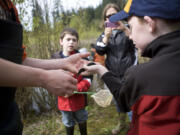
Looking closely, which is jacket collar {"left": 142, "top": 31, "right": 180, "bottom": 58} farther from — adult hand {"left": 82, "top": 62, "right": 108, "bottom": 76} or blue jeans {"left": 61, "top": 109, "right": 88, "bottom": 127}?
blue jeans {"left": 61, "top": 109, "right": 88, "bottom": 127}

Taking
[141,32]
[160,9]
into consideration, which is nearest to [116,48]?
[141,32]

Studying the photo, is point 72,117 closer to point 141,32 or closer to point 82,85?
point 82,85

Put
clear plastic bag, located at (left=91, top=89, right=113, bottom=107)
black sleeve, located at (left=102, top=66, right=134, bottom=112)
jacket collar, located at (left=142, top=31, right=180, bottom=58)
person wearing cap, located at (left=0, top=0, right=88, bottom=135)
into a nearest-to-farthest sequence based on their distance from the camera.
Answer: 1. person wearing cap, located at (left=0, top=0, right=88, bottom=135)
2. jacket collar, located at (left=142, top=31, right=180, bottom=58)
3. black sleeve, located at (left=102, top=66, right=134, bottom=112)
4. clear plastic bag, located at (left=91, top=89, right=113, bottom=107)

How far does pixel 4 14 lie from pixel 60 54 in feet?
5.17

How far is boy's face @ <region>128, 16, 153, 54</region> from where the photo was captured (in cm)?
102

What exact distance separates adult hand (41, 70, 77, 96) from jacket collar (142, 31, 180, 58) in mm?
581

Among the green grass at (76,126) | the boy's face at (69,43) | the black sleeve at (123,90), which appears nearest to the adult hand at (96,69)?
the black sleeve at (123,90)

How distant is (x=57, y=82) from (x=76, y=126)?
2650 millimetres

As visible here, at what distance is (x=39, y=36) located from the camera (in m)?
3.49

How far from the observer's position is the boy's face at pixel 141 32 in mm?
1021

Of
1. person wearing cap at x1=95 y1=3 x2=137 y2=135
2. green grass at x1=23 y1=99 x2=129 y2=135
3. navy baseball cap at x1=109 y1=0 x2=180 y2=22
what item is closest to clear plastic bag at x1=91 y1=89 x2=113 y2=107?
person wearing cap at x1=95 y1=3 x2=137 y2=135

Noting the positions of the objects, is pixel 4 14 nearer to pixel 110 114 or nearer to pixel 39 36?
pixel 39 36

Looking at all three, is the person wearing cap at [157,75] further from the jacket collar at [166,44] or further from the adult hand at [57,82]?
the adult hand at [57,82]

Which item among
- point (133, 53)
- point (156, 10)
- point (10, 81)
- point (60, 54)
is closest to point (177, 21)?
point (156, 10)
